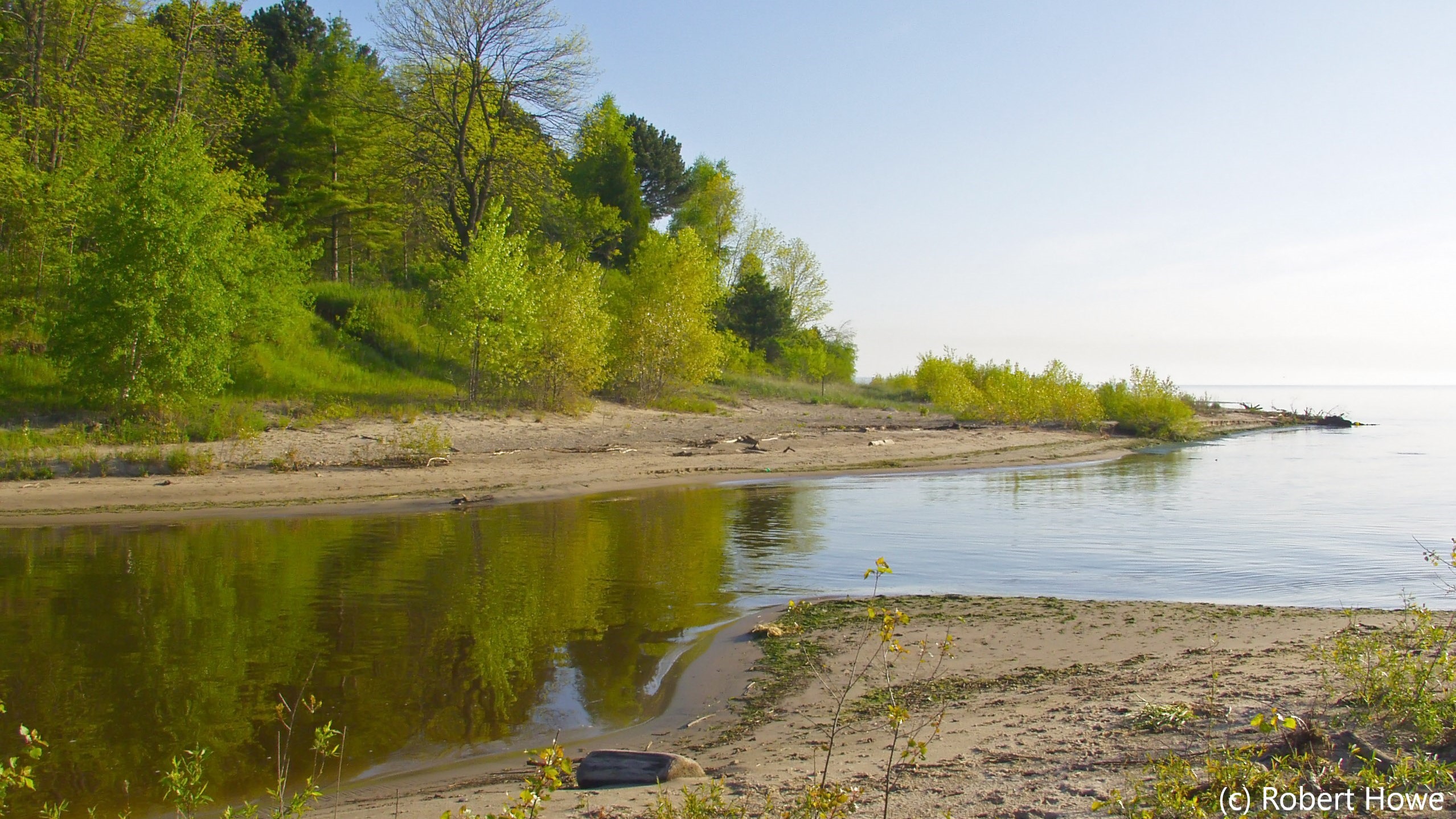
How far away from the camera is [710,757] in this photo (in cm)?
581

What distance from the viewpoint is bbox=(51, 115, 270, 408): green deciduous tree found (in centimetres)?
1975

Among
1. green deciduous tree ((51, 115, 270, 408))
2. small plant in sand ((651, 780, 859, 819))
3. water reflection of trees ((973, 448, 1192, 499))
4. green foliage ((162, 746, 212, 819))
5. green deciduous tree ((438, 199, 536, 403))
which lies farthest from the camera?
green deciduous tree ((438, 199, 536, 403))

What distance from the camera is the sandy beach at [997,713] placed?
476cm

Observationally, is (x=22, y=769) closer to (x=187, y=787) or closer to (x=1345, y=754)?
(x=187, y=787)

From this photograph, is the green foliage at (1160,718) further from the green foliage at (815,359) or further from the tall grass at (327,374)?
the green foliage at (815,359)

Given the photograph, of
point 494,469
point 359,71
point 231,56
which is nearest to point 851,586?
point 494,469

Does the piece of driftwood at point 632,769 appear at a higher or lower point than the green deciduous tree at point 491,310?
lower

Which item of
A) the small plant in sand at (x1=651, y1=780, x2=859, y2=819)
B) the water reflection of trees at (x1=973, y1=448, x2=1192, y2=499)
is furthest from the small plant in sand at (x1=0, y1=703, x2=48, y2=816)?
the water reflection of trees at (x1=973, y1=448, x2=1192, y2=499)

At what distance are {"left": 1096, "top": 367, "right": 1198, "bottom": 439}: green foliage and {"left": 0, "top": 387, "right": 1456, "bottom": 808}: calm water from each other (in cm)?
2019

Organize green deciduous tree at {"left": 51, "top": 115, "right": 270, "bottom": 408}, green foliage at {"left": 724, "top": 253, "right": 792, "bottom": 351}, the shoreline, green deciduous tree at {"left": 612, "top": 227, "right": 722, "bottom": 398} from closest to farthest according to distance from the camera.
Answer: the shoreline → green deciduous tree at {"left": 51, "top": 115, "right": 270, "bottom": 408} → green deciduous tree at {"left": 612, "top": 227, "right": 722, "bottom": 398} → green foliage at {"left": 724, "top": 253, "right": 792, "bottom": 351}

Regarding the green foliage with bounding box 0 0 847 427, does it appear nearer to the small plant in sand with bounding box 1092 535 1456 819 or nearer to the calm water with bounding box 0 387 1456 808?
the calm water with bounding box 0 387 1456 808

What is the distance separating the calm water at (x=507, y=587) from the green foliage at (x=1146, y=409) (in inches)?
795

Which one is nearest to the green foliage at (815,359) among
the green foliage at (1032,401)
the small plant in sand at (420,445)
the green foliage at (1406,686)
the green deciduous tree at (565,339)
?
the green foliage at (1032,401)

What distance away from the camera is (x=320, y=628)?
30.2ft
